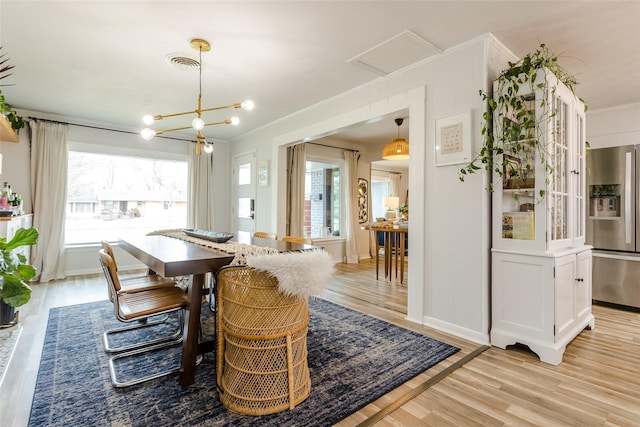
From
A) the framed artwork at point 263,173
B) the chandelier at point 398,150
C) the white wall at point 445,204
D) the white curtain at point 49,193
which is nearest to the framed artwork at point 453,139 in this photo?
the white wall at point 445,204

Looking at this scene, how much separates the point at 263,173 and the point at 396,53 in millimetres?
3052

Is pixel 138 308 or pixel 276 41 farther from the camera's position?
pixel 276 41

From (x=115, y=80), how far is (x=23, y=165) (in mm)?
2412

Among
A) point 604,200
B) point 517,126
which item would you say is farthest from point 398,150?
point 604,200

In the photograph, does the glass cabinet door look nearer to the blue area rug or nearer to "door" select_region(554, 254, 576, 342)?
"door" select_region(554, 254, 576, 342)

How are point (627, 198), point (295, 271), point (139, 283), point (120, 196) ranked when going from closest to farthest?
point (295, 271) → point (139, 283) → point (627, 198) → point (120, 196)

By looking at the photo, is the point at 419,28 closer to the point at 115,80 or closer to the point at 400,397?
the point at 400,397

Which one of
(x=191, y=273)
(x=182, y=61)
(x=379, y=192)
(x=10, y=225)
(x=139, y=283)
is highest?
(x=182, y=61)

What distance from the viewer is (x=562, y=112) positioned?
2555 mm

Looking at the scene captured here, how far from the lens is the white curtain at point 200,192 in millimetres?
5859

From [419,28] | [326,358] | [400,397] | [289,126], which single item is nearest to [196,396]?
[326,358]

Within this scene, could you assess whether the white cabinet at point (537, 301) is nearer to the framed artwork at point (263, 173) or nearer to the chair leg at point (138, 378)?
the chair leg at point (138, 378)

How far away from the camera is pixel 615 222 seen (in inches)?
140

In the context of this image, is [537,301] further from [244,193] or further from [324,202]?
[244,193]
